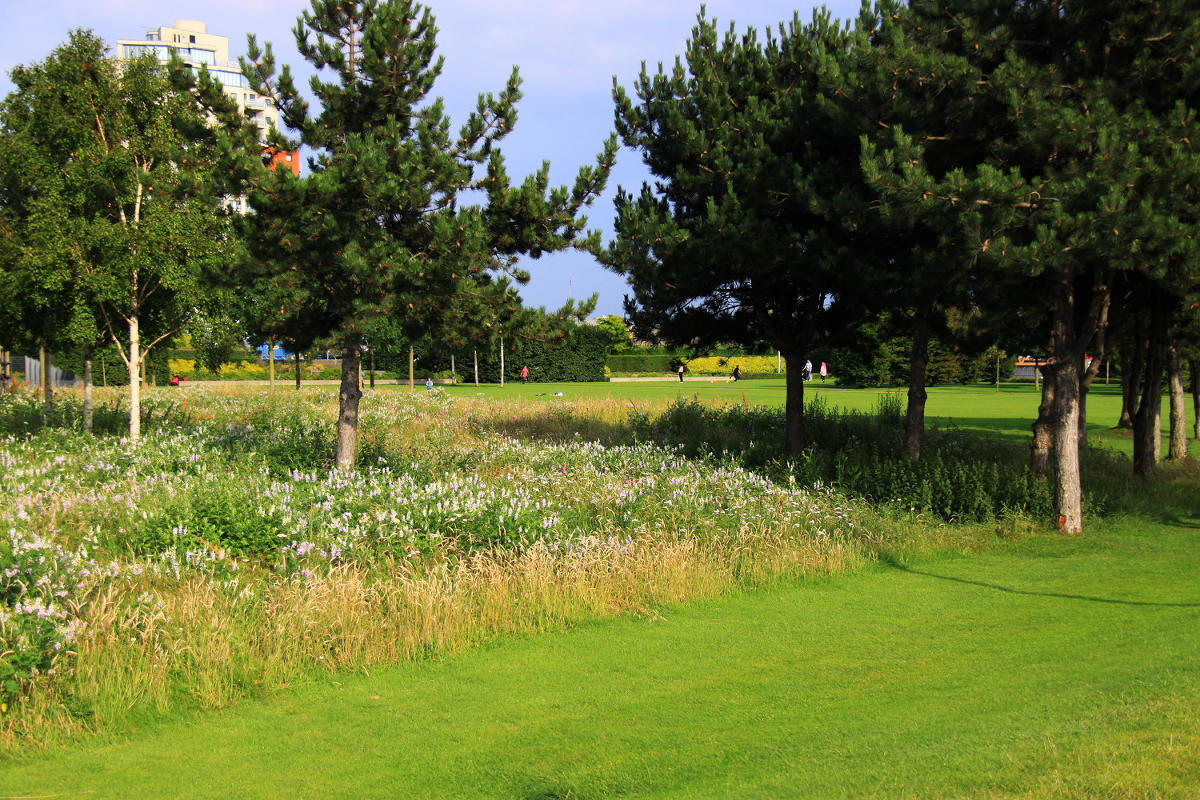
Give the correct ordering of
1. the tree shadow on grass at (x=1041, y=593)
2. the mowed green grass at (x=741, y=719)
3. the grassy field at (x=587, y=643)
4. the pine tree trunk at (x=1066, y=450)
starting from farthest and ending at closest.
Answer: the pine tree trunk at (x=1066, y=450) < the tree shadow on grass at (x=1041, y=593) < the grassy field at (x=587, y=643) < the mowed green grass at (x=741, y=719)

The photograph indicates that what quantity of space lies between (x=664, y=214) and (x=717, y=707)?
9.98 m

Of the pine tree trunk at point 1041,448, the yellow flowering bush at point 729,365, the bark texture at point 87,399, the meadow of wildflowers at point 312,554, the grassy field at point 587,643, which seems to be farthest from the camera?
the yellow flowering bush at point 729,365

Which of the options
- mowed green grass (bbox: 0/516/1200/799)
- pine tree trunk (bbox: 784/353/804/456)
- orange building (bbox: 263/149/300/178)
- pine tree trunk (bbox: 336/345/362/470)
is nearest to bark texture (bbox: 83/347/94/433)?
pine tree trunk (bbox: 336/345/362/470)

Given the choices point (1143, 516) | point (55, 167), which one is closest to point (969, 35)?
point (1143, 516)

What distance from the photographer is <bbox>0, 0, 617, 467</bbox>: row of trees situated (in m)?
9.39

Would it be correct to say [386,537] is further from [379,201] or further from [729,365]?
[729,365]

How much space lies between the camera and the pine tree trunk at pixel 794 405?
15109 millimetres

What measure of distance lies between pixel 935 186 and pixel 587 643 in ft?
21.3

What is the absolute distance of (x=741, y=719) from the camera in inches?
212

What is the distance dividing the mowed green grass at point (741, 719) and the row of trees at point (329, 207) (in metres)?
4.69

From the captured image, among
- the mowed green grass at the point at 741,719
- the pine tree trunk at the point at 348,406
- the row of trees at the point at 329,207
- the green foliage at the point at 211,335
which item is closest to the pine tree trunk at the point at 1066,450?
the mowed green grass at the point at 741,719

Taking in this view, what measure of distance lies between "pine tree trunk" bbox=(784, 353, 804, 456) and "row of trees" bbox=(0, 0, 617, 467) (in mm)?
5738

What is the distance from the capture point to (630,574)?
8008mm

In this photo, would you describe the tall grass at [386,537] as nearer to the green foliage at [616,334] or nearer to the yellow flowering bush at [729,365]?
the green foliage at [616,334]
